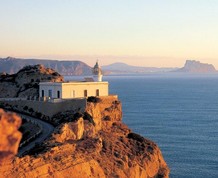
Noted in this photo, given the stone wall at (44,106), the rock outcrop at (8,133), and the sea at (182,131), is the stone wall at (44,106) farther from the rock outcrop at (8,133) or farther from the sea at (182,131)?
the rock outcrop at (8,133)

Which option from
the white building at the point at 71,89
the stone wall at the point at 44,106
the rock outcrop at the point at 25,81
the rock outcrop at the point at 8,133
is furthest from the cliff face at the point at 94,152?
the rock outcrop at the point at 8,133

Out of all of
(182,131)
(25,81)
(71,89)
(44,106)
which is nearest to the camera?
(44,106)

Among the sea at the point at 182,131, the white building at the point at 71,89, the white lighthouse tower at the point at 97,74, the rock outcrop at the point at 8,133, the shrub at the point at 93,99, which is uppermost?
the rock outcrop at the point at 8,133

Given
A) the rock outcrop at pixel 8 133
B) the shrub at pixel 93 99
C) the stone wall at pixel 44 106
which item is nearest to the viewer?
the rock outcrop at pixel 8 133

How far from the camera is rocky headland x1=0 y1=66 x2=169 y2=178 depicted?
29750 mm

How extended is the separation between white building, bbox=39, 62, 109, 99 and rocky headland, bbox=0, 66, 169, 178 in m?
2.11

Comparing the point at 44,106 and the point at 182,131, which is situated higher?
the point at 44,106

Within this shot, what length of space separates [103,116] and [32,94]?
11.1 metres

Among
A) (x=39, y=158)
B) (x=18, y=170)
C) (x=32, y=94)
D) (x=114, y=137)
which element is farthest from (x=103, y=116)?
(x=18, y=170)

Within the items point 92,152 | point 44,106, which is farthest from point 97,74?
point 92,152

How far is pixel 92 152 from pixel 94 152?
1.42ft

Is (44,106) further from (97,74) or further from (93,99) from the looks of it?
(97,74)

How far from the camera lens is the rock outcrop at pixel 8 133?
36.1 feet

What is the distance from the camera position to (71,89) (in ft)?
179
